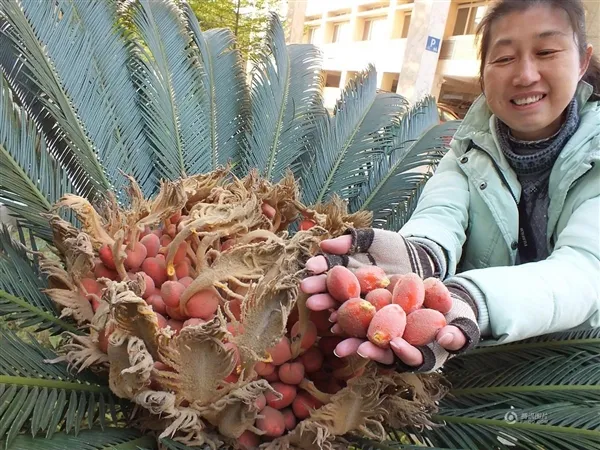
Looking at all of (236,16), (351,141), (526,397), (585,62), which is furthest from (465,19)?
(526,397)

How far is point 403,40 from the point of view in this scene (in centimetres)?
1201

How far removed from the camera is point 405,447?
105cm

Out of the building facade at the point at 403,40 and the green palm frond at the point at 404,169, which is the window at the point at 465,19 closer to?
the building facade at the point at 403,40

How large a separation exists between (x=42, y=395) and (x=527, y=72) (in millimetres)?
1199

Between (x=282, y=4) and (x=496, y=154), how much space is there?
6.09 m

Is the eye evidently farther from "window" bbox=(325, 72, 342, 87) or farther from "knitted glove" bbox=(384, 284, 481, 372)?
"window" bbox=(325, 72, 342, 87)

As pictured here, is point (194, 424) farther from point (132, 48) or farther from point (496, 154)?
point (132, 48)

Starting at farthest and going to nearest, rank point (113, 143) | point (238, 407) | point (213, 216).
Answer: point (113, 143), point (213, 216), point (238, 407)

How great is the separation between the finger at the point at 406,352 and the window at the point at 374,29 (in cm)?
1320

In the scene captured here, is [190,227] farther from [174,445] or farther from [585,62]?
[585,62]

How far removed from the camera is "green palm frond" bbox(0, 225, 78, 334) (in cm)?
110

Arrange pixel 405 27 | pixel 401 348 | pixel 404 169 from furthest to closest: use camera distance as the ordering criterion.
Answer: pixel 405 27
pixel 404 169
pixel 401 348

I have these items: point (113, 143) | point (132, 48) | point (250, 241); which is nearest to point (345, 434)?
point (250, 241)

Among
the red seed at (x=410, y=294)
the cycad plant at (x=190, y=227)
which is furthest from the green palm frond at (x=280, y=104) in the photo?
the red seed at (x=410, y=294)
